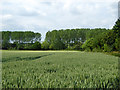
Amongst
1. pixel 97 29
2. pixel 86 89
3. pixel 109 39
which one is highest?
pixel 97 29

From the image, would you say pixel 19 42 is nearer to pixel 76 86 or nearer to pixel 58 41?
pixel 58 41

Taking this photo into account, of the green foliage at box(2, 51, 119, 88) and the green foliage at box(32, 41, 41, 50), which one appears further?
the green foliage at box(32, 41, 41, 50)

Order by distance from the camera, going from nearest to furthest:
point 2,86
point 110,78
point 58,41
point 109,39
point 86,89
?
point 86,89 < point 2,86 < point 110,78 < point 109,39 < point 58,41

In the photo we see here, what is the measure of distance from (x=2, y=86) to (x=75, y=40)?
291 feet

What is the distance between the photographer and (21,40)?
9200 cm

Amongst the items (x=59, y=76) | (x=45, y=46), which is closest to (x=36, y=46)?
(x=45, y=46)

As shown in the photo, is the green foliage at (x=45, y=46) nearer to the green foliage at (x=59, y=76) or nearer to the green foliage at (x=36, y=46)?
the green foliage at (x=36, y=46)

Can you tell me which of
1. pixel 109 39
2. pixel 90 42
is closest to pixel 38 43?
pixel 90 42

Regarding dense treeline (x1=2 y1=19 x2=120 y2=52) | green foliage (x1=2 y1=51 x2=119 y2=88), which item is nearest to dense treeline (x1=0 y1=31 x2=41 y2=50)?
dense treeline (x1=2 y1=19 x2=120 y2=52)

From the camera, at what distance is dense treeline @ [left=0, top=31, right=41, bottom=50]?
87744 millimetres

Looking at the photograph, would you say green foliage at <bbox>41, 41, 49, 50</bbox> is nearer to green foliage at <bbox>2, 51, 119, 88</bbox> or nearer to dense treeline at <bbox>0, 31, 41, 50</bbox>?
dense treeline at <bbox>0, 31, 41, 50</bbox>

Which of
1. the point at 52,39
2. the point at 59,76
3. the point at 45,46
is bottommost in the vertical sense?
the point at 59,76

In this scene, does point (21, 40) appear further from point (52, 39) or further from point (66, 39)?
point (66, 39)

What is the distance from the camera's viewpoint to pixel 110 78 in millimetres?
5516
